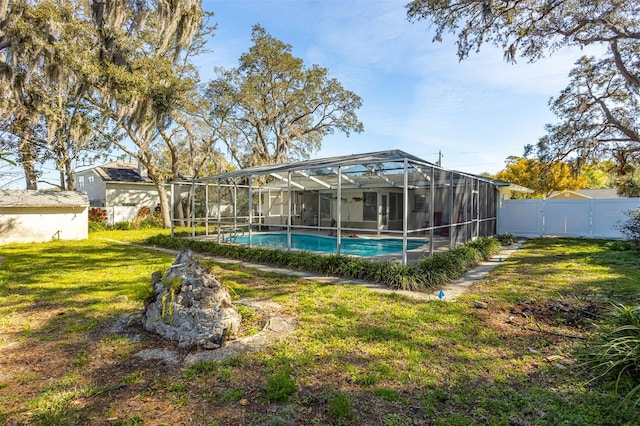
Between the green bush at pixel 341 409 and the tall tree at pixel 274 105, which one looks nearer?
the green bush at pixel 341 409

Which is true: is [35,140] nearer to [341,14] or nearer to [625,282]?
[341,14]

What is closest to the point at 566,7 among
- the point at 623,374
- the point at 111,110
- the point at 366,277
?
the point at 366,277

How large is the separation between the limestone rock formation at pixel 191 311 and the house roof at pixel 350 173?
4.63m

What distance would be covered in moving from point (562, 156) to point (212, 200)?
1783cm

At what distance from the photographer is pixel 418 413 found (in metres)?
2.56

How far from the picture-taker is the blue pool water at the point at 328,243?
11789 millimetres

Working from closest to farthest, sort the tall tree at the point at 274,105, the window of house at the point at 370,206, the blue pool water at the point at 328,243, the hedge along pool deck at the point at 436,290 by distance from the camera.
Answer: the hedge along pool deck at the point at 436,290 < the blue pool water at the point at 328,243 < the window of house at the point at 370,206 < the tall tree at the point at 274,105

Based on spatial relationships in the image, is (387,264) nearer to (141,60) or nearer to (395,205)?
(395,205)

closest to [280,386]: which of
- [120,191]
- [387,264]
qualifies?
[387,264]

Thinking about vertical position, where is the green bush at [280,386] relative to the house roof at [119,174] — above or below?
below

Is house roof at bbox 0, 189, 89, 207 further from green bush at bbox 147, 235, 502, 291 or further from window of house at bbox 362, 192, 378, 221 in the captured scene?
window of house at bbox 362, 192, 378, 221

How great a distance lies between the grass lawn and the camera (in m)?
2.55

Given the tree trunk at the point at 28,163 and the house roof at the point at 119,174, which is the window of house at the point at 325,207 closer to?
the house roof at the point at 119,174

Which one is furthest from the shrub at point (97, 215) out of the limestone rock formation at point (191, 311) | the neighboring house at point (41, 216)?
the limestone rock formation at point (191, 311)
